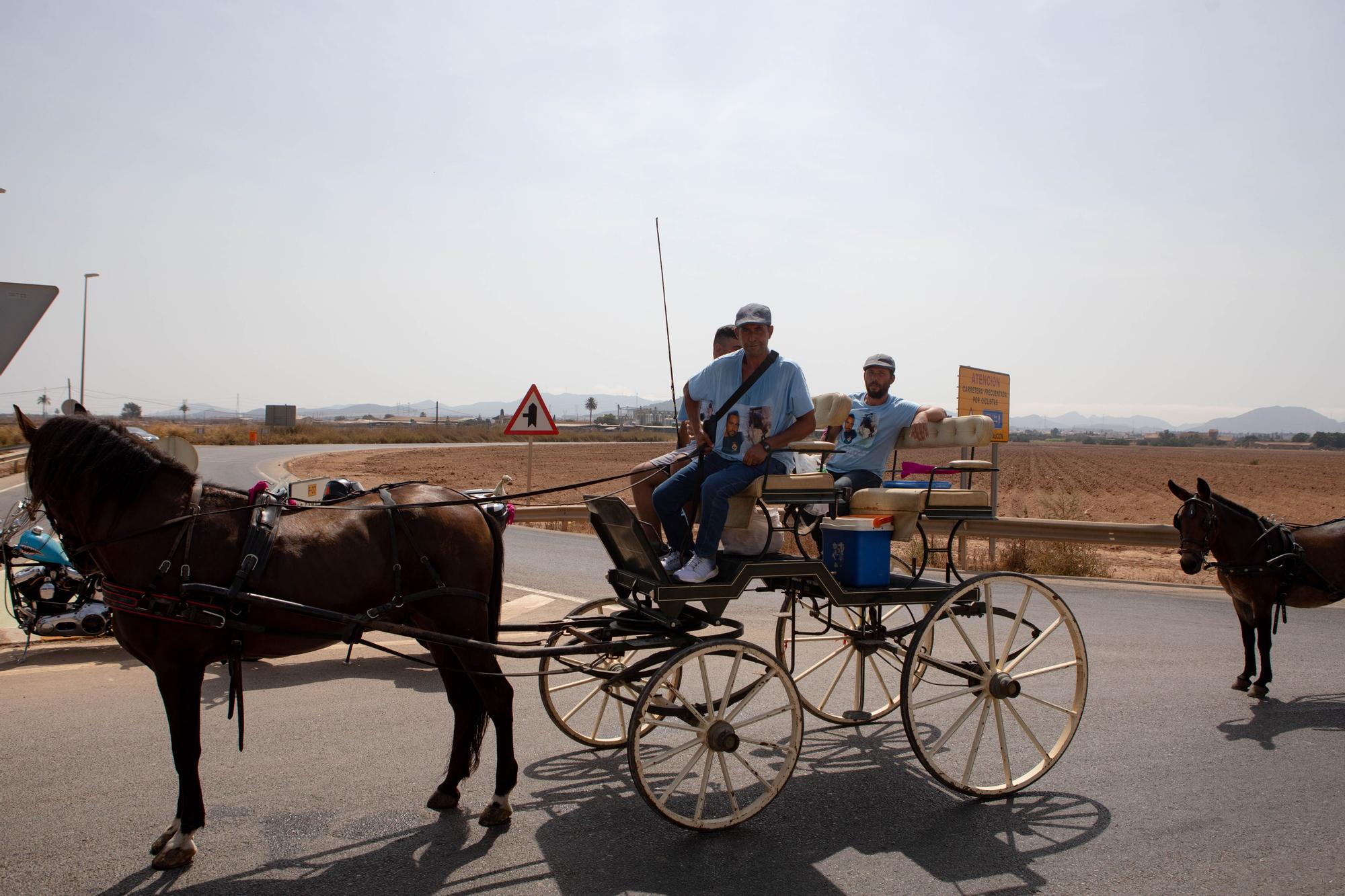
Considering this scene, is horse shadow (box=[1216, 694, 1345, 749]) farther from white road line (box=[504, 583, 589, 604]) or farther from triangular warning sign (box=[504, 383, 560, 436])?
triangular warning sign (box=[504, 383, 560, 436])

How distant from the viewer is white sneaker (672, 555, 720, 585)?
492cm

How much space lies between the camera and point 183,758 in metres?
4.14

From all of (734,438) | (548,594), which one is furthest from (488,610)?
(548,594)

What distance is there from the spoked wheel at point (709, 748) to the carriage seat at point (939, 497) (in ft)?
4.14

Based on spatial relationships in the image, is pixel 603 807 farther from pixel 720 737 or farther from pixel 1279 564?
pixel 1279 564

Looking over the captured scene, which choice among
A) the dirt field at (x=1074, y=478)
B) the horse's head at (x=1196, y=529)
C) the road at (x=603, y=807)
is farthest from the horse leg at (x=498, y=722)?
the dirt field at (x=1074, y=478)

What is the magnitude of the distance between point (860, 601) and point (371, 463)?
42.3m

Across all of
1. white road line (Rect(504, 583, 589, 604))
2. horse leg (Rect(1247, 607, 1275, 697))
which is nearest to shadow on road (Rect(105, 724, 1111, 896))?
horse leg (Rect(1247, 607, 1275, 697))

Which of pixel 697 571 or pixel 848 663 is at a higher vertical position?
pixel 697 571

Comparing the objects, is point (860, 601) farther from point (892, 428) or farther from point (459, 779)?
point (459, 779)

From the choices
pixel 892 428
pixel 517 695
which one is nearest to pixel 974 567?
pixel 892 428

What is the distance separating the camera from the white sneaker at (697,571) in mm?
4918

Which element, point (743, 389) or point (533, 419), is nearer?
point (743, 389)

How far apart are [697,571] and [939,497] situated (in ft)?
5.60
